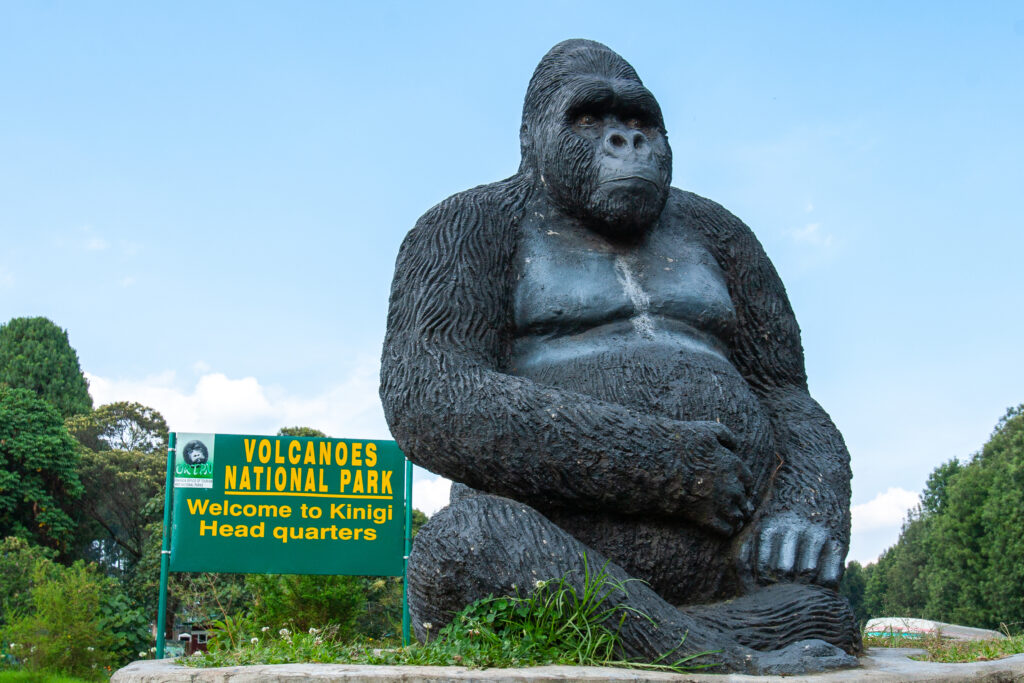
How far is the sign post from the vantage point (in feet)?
35.6

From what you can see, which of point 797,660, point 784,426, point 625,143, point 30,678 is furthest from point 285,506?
point 797,660

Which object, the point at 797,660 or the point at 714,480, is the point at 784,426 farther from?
the point at 797,660

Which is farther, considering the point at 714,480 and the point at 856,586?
the point at 856,586

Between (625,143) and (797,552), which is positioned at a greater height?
(625,143)

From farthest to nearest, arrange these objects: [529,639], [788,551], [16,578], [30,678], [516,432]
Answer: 1. [16,578]
2. [30,678]
3. [788,551]
4. [516,432]
5. [529,639]

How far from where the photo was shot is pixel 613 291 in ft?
10.3

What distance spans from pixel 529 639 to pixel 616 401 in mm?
830

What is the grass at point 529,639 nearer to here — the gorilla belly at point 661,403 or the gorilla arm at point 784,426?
the gorilla belly at point 661,403

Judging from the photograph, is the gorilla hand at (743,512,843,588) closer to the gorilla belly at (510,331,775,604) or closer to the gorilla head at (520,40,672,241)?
the gorilla belly at (510,331,775,604)

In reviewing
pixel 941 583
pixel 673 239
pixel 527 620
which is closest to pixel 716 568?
pixel 527 620

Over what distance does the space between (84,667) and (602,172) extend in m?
13.1

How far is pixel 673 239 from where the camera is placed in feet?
11.2

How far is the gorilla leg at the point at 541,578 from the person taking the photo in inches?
97.1

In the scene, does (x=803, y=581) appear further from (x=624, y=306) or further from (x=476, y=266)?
(x=476, y=266)
